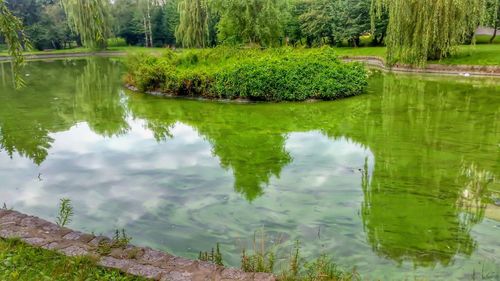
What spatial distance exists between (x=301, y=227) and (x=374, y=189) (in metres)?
1.83

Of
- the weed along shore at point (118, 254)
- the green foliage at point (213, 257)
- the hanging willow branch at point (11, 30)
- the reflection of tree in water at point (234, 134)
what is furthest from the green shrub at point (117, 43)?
the green foliage at point (213, 257)

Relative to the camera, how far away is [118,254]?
4.34 metres

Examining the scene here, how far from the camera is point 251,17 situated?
23703 mm

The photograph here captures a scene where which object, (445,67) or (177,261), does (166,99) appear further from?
(445,67)

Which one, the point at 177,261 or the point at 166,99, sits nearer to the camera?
the point at 177,261

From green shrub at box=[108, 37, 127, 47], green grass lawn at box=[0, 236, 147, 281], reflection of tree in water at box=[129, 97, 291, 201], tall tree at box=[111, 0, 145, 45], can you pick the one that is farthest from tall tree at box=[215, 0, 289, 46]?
green shrub at box=[108, 37, 127, 47]

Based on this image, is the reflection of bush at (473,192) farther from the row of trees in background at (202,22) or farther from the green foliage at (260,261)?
the row of trees in background at (202,22)

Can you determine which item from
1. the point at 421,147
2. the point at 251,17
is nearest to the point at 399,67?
the point at 251,17

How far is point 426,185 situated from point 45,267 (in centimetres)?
561

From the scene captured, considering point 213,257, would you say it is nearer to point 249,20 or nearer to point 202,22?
point 249,20

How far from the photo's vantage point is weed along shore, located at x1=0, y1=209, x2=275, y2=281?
13.0 feet

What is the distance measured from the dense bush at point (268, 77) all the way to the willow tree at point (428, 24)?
5.83m

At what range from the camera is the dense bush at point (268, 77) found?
14.7m

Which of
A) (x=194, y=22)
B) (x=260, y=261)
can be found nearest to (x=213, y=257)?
(x=260, y=261)
